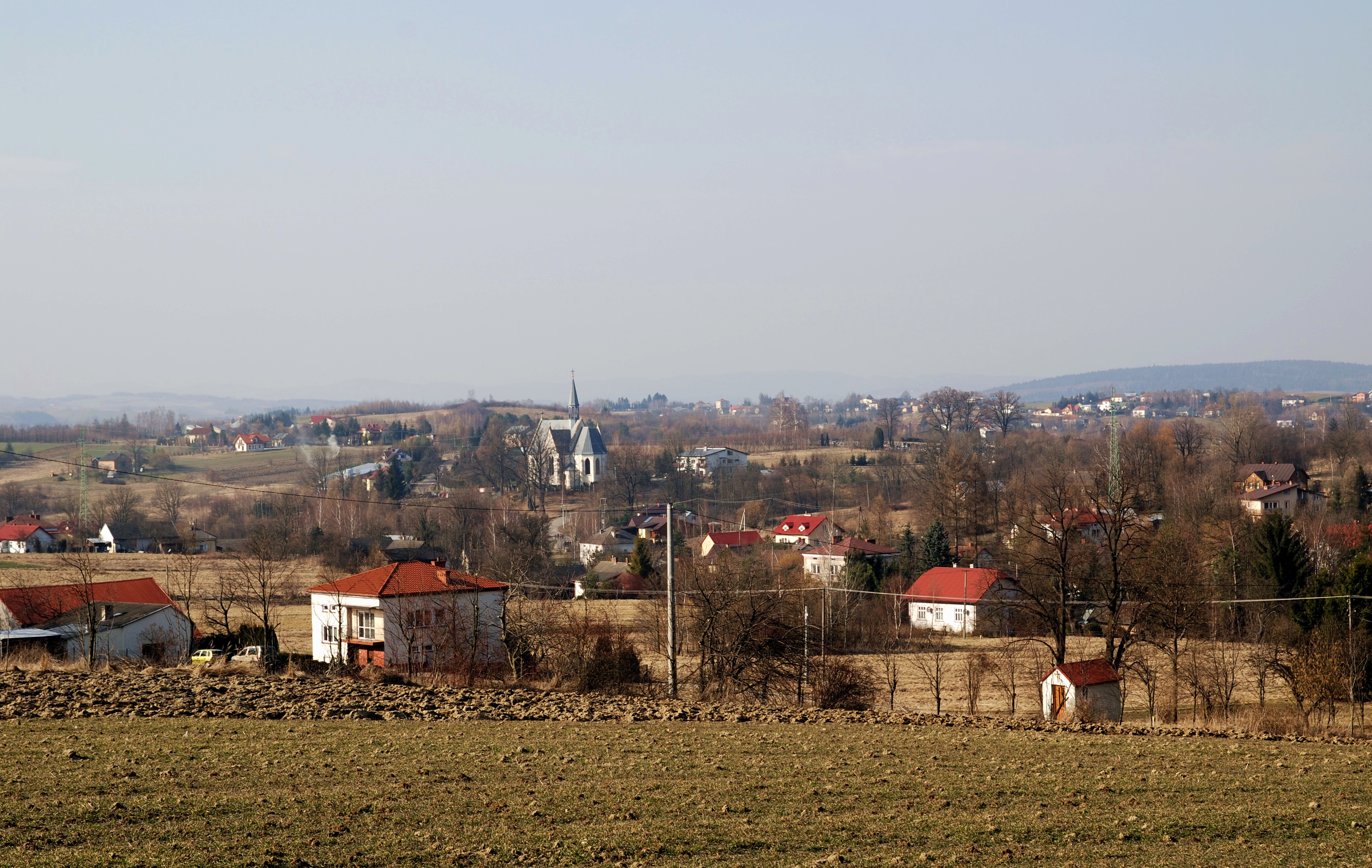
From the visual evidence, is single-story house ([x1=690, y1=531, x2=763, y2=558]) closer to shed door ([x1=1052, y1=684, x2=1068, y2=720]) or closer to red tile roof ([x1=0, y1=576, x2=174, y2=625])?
red tile roof ([x1=0, y1=576, x2=174, y2=625])

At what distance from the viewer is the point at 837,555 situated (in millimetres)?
63500

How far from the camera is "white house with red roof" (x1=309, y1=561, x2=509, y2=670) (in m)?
32.4

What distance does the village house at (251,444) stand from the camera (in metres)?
179

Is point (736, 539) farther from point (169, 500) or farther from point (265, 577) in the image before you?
point (169, 500)

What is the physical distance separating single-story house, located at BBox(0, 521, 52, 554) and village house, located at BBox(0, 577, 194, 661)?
177 feet

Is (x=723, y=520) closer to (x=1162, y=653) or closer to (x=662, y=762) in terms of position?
(x=1162, y=653)

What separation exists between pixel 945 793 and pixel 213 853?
766 centimetres

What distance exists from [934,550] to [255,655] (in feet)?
143

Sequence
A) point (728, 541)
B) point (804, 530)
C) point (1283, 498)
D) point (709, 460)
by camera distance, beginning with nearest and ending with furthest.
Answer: point (728, 541), point (1283, 498), point (804, 530), point (709, 460)

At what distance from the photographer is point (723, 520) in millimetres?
93188

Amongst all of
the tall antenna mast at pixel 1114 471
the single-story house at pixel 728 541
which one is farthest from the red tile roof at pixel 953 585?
the single-story house at pixel 728 541

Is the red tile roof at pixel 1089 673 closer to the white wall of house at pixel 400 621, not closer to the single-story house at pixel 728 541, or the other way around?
the white wall of house at pixel 400 621

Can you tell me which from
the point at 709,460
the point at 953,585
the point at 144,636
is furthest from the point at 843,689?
the point at 709,460

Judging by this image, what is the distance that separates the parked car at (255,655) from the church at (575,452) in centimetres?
9875
